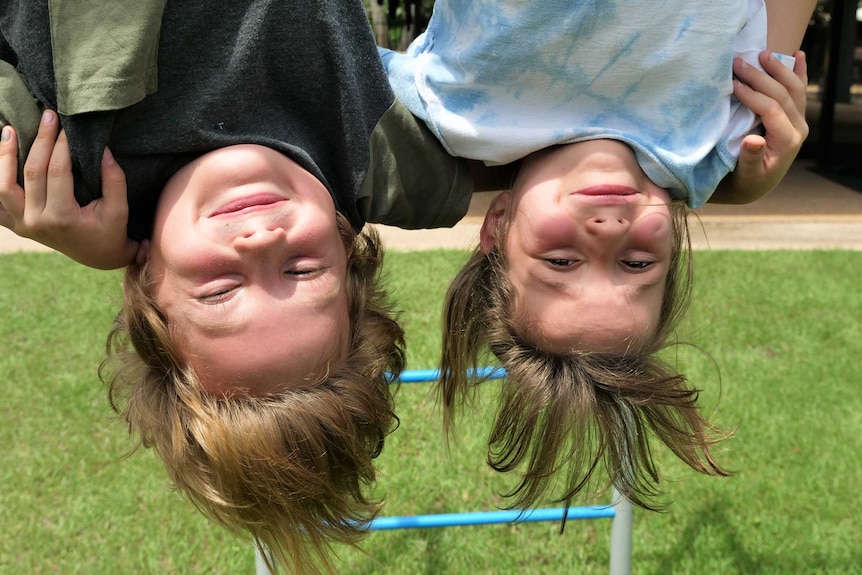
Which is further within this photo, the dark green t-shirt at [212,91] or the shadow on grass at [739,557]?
the shadow on grass at [739,557]

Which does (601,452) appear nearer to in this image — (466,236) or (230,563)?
(230,563)

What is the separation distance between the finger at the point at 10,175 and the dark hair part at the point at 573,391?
2.37 ft

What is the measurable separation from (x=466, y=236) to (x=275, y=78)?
5093 mm

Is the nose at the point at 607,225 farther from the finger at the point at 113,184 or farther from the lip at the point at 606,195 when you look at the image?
the finger at the point at 113,184

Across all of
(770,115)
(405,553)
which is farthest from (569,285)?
(405,553)

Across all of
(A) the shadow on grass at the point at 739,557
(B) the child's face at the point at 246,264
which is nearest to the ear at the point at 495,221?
(B) the child's face at the point at 246,264

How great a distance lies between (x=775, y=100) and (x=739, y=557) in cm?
216

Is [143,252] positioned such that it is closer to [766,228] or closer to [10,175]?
[10,175]

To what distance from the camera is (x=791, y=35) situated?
138 cm

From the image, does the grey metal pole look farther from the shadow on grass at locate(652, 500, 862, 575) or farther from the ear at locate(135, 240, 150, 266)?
the ear at locate(135, 240, 150, 266)

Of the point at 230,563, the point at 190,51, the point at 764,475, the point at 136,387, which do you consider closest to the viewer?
the point at 190,51

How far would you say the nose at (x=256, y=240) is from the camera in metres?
1.11

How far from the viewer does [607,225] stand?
47.0 inches

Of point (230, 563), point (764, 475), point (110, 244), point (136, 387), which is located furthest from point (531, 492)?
point (764, 475)
